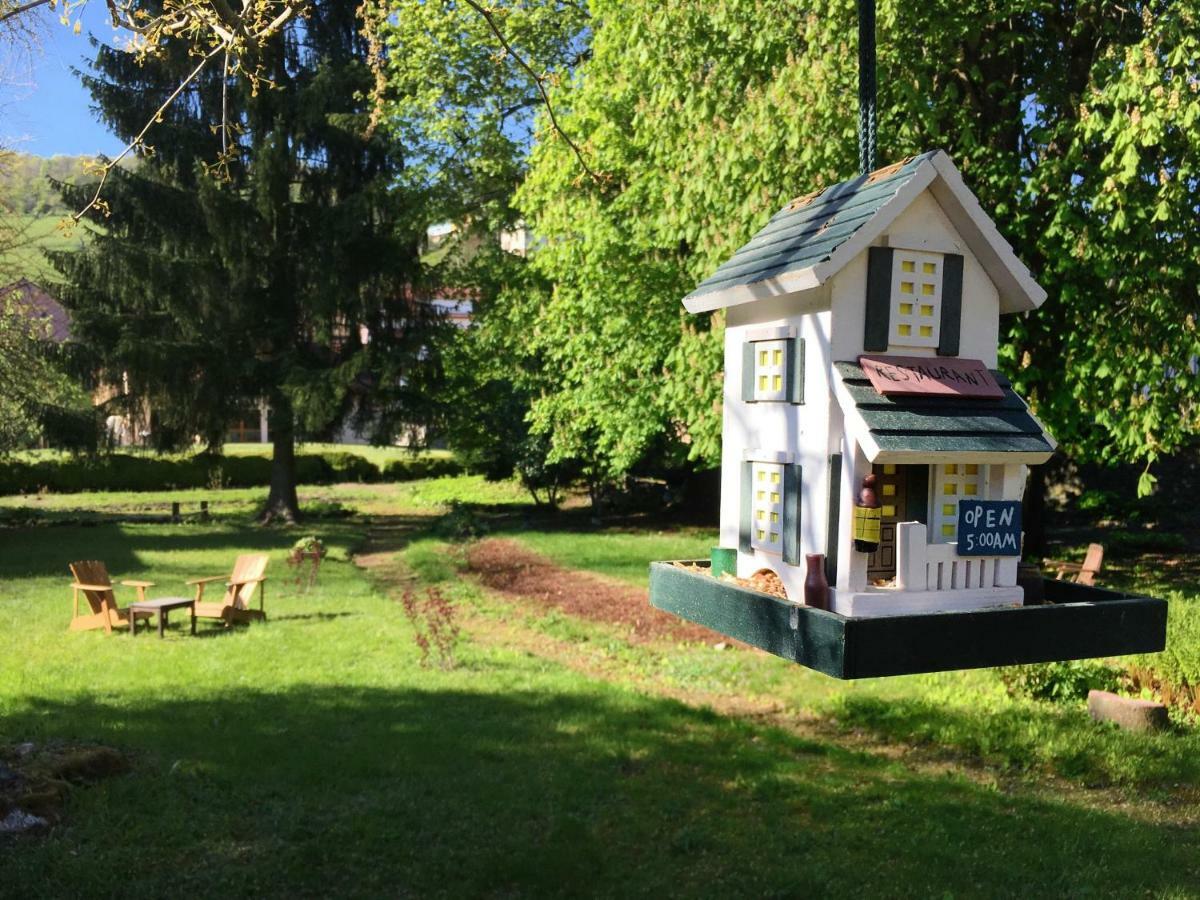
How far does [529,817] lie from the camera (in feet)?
25.7

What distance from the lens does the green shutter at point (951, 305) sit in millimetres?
2961

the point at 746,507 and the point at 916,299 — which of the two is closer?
the point at 916,299

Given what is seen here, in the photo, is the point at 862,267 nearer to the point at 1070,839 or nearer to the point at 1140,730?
the point at 1070,839

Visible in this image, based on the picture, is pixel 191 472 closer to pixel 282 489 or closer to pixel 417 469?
pixel 417 469

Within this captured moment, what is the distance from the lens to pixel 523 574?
63.8ft

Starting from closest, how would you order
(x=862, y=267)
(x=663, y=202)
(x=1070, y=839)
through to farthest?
(x=862, y=267) → (x=1070, y=839) → (x=663, y=202)

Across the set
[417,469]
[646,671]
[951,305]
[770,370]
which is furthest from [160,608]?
[417,469]

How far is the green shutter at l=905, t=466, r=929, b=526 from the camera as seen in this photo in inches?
121

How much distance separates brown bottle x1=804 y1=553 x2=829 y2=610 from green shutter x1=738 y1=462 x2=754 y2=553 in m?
0.52

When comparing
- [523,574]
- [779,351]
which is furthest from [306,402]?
[779,351]

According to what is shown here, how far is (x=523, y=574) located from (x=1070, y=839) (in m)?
12.9

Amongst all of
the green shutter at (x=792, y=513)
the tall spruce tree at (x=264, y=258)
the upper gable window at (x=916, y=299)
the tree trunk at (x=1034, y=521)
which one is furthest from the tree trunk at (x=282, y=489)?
the upper gable window at (x=916, y=299)

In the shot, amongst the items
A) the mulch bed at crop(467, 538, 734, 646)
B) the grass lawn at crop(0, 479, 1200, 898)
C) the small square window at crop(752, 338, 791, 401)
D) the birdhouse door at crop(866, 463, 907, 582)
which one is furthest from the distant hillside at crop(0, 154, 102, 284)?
the birdhouse door at crop(866, 463, 907, 582)

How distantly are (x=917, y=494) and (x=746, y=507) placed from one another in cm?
A: 59
